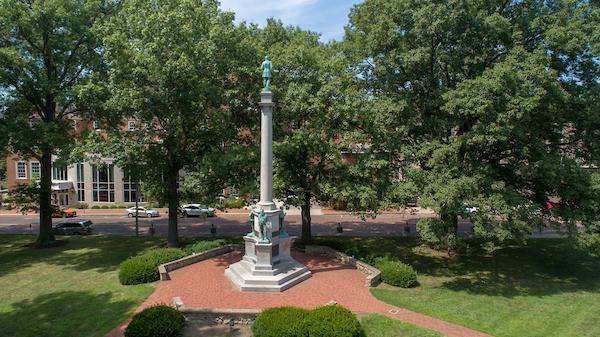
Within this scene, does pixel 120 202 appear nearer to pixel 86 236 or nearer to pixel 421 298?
pixel 86 236

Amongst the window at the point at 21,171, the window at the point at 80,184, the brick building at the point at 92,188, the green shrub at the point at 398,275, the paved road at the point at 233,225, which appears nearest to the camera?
the green shrub at the point at 398,275

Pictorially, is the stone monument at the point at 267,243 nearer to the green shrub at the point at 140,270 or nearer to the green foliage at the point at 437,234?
the green shrub at the point at 140,270

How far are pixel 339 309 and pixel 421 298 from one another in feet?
18.2

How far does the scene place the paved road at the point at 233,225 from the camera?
34562 millimetres

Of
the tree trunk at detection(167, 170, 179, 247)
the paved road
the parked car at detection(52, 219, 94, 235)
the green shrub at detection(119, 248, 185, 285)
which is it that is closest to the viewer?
the green shrub at detection(119, 248, 185, 285)

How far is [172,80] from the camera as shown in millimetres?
21141

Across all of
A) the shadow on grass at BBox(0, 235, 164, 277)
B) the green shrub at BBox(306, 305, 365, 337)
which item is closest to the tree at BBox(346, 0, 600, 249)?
the green shrub at BBox(306, 305, 365, 337)

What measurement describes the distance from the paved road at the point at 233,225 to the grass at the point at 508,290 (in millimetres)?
7869

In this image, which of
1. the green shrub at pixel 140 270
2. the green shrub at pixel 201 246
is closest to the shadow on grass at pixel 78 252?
the green shrub at pixel 140 270

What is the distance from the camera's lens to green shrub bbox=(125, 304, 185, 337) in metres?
11.8

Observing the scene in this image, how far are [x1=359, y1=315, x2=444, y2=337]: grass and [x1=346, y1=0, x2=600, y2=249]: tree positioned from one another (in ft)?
18.5

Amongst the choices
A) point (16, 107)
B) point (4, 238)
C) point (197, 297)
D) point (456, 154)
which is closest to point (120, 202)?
point (4, 238)

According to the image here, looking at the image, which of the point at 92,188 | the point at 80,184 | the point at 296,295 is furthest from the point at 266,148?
the point at 80,184

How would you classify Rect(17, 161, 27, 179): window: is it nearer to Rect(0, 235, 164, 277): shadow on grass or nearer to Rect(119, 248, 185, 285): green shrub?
Rect(0, 235, 164, 277): shadow on grass
